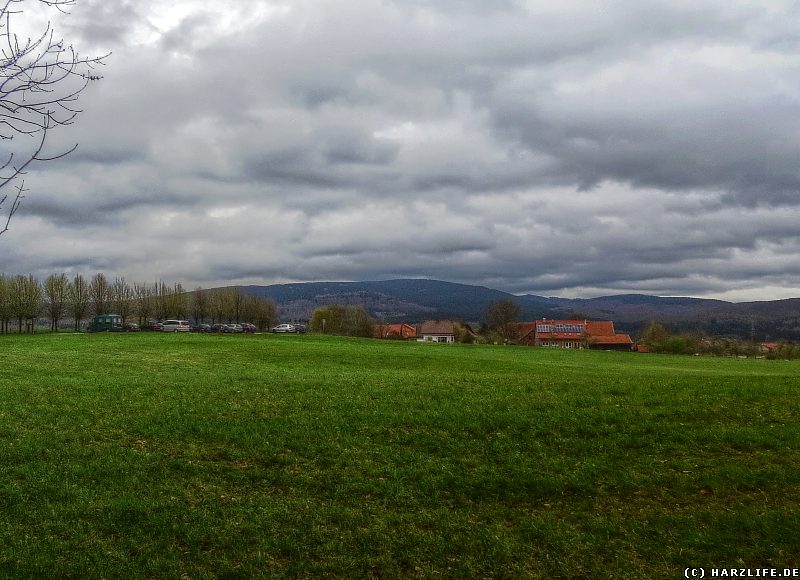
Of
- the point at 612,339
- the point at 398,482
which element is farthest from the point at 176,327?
the point at 612,339

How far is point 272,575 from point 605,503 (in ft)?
19.8

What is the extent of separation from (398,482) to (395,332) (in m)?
154

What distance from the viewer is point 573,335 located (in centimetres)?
14862

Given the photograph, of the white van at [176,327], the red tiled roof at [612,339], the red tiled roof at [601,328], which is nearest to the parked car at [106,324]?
the white van at [176,327]

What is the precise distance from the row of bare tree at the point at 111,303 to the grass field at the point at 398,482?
101 meters

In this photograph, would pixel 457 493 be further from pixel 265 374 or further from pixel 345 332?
pixel 345 332

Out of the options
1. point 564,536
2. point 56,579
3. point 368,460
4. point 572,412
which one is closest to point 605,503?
point 564,536

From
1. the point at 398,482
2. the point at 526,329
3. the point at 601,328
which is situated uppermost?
the point at 398,482

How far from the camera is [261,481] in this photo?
38.1 ft

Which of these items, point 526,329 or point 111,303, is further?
point 526,329

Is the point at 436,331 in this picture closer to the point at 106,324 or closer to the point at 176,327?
the point at 176,327

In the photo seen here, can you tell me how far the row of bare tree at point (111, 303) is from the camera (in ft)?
339

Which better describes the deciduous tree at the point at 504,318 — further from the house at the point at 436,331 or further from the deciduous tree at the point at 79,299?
the deciduous tree at the point at 79,299

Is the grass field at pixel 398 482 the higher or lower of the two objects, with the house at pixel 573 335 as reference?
higher
